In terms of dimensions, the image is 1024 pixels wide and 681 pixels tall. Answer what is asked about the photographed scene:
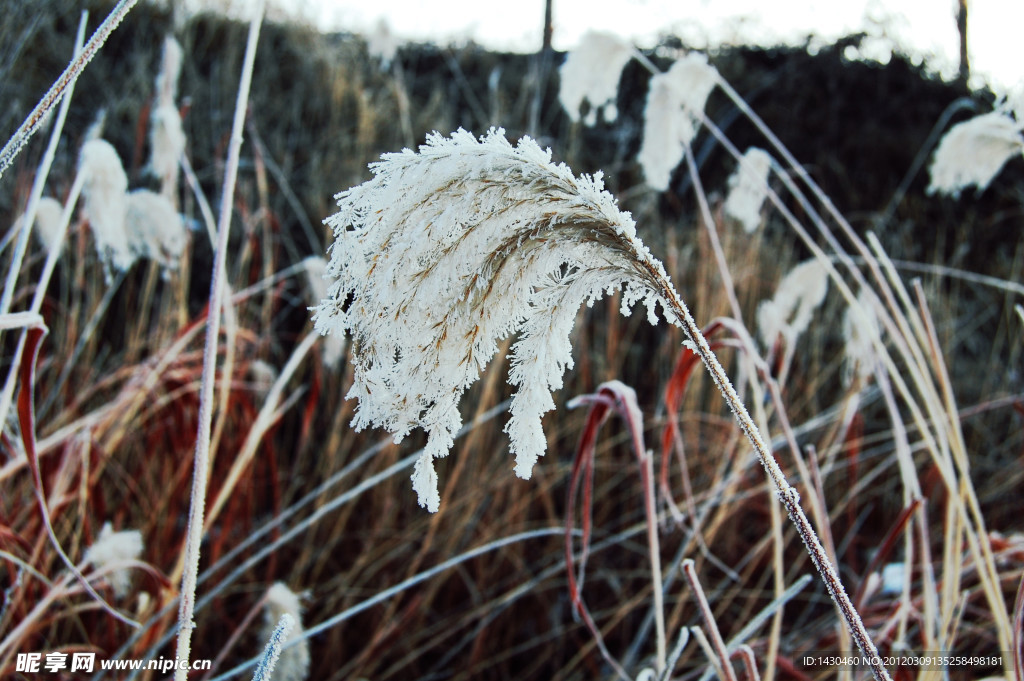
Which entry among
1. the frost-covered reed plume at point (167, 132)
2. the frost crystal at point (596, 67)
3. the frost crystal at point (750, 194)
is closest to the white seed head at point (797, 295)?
the frost crystal at point (750, 194)

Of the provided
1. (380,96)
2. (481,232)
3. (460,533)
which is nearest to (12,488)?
(460,533)

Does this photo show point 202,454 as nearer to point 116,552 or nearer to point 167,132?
point 116,552

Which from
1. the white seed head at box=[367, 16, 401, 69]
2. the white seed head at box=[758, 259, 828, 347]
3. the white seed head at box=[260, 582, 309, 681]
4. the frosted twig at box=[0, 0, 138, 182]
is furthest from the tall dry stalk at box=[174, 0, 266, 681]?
the white seed head at box=[367, 16, 401, 69]

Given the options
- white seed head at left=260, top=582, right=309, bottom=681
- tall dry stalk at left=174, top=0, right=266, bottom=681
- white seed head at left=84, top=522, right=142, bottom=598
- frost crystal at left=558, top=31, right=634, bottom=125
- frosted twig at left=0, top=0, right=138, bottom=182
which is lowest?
white seed head at left=260, top=582, right=309, bottom=681

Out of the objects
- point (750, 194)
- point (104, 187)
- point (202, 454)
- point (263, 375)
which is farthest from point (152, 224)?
point (750, 194)

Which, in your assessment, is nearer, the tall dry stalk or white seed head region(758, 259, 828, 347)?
the tall dry stalk

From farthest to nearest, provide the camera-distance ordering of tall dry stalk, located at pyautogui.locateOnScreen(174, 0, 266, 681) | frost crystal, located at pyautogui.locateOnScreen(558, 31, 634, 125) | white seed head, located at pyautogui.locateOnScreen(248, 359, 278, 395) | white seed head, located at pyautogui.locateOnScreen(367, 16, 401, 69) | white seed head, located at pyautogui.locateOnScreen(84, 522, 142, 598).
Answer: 1. white seed head, located at pyautogui.locateOnScreen(367, 16, 401, 69)
2. white seed head, located at pyautogui.locateOnScreen(248, 359, 278, 395)
3. frost crystal, located at pyautogui.locateOnScreen(558, 31, 634, 125)
4. white seed head, located at pyautogui.locateOnScreen(84, 522, 142, 598)
5. tall dry stalk, located at pyautogui.locateOnScreen(174, 0, 266, 681)

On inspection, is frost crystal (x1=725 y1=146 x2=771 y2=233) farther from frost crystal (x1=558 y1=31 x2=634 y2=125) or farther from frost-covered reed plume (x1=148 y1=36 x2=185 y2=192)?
frost-covered reed plume (x1=148 y1=36 x2=185 y2=192)

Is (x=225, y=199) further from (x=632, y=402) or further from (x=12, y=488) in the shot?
(x=12, y=488)
